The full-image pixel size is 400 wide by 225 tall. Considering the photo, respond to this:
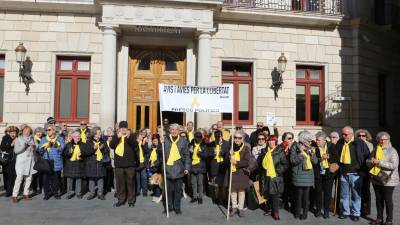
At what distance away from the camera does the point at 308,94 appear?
57.4 ft

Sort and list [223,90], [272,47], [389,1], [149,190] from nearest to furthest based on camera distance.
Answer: [223,90] < [149,190] < [272,47] < [389,1]

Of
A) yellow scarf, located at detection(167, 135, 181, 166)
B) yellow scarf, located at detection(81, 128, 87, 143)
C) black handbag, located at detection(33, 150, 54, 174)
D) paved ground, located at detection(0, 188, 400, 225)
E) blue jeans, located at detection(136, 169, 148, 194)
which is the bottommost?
paved ground, located at detection(0, 188, 400, 225)

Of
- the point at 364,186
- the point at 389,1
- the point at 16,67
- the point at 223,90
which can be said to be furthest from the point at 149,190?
the point at 389,1

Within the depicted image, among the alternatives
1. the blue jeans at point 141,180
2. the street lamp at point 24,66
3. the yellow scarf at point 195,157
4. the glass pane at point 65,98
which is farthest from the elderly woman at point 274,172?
the street lamp at point 24,66

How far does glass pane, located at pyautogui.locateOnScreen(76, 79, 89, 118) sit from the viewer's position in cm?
1595

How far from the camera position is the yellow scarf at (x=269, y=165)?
8469 mm

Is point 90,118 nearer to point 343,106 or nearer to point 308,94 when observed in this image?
point 308,94

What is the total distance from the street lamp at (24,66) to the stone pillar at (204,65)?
20.5ft

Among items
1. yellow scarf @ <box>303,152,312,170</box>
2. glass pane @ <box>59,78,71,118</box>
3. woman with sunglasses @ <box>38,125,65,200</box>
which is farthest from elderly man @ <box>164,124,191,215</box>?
glass pane @ <box>59,78,71,118</box>

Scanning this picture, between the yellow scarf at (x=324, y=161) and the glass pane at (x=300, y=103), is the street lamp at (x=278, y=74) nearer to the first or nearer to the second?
the glass pane at (x=300, y=103)

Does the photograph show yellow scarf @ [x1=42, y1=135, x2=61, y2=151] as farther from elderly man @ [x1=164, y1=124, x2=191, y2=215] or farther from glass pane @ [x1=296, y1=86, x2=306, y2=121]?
glass pane @ [x1=296, y1=86, x2=306, y2=121]

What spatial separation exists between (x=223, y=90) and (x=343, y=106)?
32.6 ft

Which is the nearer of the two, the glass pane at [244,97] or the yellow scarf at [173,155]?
the yellow scarf at [173,155]

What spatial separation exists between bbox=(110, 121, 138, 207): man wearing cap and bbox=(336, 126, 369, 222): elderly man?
4.53 metres
